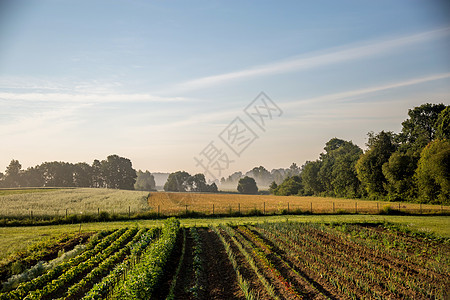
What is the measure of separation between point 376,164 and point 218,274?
174ft

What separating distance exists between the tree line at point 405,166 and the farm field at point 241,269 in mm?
30169

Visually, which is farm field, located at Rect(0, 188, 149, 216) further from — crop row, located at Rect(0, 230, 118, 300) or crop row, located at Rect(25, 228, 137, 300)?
crop row, located at Rect(25, 228, 137, 300)

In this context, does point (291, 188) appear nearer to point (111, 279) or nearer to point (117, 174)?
point (117, 174)

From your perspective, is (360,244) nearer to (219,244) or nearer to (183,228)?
(219,244)

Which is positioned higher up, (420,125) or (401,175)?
(420,125)

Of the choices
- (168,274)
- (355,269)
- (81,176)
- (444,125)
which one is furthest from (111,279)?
(81,176)

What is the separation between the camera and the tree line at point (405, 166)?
45469mm

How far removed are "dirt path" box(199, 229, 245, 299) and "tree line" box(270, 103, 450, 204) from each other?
132 feet

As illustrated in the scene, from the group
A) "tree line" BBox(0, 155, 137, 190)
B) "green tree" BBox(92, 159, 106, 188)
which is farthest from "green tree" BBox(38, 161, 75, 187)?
"green tree" BBox(92, 159, 106, 188)

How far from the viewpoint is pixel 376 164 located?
5816cm

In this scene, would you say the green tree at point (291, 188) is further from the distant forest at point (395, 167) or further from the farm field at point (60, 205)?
the farm field at point (60, 205)

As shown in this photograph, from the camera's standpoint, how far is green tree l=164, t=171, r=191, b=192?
121m

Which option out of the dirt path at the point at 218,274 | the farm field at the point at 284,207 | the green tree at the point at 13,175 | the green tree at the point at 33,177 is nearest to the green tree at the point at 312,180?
the farm field at the point at 284,207

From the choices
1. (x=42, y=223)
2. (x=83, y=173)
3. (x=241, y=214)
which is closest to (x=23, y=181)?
(x=83, y=173)
